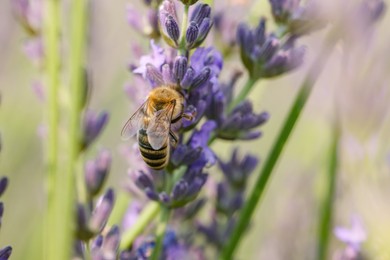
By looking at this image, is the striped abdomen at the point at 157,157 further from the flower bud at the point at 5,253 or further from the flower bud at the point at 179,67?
the flower bud at the point at 5,253

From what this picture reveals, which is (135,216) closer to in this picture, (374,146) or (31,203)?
(374,146)

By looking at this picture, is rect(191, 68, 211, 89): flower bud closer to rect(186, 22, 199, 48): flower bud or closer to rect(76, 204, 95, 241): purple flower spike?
rect(186, 22, 199, 48): flower bud

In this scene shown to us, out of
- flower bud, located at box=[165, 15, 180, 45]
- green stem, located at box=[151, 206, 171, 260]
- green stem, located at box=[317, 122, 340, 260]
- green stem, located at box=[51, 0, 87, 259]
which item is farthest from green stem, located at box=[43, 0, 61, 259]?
green stem, located at box=[317, 122, 340, 260]

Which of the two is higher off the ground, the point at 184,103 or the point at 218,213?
the point at 184,103

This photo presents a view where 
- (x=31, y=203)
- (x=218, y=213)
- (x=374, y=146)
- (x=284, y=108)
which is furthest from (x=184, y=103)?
(x=284, y=108)

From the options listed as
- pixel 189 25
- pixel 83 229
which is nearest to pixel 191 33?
pixel 189 25

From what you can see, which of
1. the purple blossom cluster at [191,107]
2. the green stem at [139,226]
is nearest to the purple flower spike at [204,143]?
the purple blossom cluster at [191,107]

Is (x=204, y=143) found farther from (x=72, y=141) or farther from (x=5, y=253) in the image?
(x=5, y=253)

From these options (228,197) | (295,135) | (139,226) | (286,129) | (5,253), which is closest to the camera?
(5,253)
